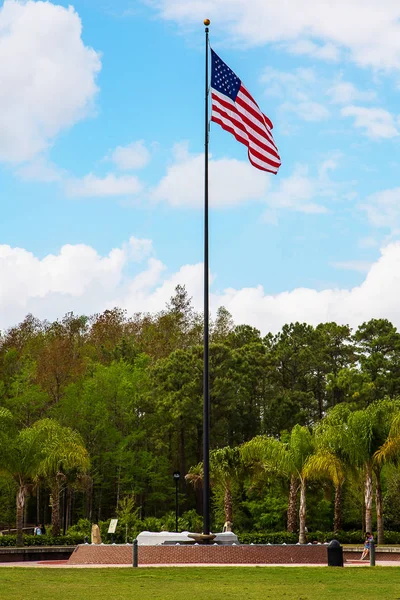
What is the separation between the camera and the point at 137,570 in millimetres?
25391

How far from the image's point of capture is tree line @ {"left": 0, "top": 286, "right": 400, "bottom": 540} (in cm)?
4481

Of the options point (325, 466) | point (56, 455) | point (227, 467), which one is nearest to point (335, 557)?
point (325, 466)

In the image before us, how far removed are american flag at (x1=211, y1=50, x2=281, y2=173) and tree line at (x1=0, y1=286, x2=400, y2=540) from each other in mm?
18600

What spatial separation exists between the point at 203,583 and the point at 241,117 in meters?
14.3

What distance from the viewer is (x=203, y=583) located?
21.2 meters

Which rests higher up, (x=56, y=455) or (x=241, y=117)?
(x=241, y=117)

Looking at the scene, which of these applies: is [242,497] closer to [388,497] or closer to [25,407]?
[388,497]

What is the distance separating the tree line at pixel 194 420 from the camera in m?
44.8

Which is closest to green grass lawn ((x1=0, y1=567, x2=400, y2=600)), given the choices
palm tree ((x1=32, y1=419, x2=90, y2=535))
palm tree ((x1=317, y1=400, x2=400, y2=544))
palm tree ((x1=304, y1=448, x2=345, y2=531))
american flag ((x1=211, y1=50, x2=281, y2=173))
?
→ american flag ((x1=211, y1=50, x2=281, y2=173))

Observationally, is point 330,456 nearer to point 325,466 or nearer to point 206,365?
point 325,466

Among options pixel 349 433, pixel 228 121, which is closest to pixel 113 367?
pixel 349 433

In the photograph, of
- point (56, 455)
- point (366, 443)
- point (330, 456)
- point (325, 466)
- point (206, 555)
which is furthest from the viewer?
point (56, 455)

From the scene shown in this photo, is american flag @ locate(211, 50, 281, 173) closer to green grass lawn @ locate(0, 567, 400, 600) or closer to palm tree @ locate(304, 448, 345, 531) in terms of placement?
green grass lawn @ locate(0, 567, 400, 600)

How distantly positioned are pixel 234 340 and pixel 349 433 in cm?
3337
